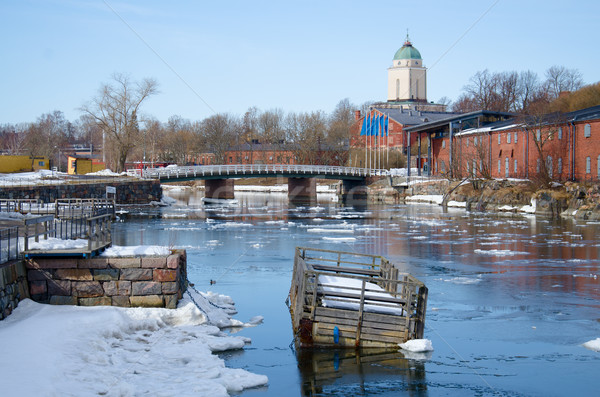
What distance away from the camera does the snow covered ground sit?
10992 millimetres

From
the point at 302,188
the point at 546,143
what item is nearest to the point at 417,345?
the point at 546,143

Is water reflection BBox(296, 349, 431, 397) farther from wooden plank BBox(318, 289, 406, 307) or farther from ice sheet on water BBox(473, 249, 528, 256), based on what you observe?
ice sheet on water BBox(473, 249, 528, 256)

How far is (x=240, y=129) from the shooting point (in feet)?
487

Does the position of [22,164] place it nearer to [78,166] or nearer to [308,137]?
[78,166]

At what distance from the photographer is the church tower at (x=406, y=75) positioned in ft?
444

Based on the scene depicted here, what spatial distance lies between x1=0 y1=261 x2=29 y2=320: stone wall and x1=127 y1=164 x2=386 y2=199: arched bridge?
2131 inches

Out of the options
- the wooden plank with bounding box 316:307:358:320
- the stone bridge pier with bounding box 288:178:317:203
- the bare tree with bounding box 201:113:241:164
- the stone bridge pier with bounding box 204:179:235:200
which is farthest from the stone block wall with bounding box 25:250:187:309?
the bare tree with bounding box 201:113:241:164

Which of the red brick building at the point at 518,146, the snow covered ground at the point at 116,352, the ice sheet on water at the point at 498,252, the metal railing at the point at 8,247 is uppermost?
the red brick building at the point at 518,146

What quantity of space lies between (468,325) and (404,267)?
8.59 m

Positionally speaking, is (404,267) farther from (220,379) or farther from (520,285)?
(220,379)

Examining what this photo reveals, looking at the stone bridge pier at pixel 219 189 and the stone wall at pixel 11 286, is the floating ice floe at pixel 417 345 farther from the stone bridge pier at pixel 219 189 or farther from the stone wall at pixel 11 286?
the stone bridge pier at pixel 219 189

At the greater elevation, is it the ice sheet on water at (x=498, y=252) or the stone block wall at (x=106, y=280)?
the stone block wall at (x=106, y=280)

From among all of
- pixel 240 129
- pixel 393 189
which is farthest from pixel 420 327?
pixel 240 129

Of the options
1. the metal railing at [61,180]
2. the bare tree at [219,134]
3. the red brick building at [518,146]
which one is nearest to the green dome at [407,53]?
the bare tree at [219,134]
